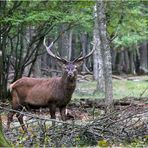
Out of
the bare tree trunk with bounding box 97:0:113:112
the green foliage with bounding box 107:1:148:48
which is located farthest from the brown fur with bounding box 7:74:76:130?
the green foliage with bounding box 107:1:148:48

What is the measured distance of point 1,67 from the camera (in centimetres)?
1944

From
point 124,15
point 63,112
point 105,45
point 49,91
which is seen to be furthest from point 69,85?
point 124,15

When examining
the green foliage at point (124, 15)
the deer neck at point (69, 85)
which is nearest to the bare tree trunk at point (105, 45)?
the deer neck at point (69, 85)

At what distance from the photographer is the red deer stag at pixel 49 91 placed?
42.7 feet

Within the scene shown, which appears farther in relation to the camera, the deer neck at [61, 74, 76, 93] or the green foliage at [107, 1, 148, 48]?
the green foliage at [107, 1, 148, 48]

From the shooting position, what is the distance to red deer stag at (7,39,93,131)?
42.7ft

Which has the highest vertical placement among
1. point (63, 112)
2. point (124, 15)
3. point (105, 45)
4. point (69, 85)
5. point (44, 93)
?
point (124, 15)

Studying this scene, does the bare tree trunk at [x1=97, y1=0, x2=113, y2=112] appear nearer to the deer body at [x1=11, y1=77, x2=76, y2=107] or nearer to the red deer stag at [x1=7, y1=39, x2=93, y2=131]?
the red deer stag at [x1=7, y1=39, x2=93, y2=131]

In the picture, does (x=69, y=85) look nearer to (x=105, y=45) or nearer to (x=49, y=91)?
(x=49, y=91)

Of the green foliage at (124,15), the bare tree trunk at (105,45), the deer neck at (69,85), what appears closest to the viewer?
the deer neck at (69,85)

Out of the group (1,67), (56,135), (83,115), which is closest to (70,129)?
(56,135)

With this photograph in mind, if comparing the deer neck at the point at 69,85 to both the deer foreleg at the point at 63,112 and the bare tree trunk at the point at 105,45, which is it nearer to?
the deer foreleg at the point at 63,112

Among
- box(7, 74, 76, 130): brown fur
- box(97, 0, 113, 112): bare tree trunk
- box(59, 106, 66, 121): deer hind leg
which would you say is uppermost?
box(97, 0, 113, 112): bare tree trunk

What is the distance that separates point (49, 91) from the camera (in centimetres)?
1327
